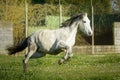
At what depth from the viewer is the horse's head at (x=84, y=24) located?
1379 centimetres

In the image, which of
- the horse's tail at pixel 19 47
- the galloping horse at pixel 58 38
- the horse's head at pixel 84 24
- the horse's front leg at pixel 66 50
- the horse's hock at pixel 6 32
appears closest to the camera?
the horse's front leg at pixel 66 50

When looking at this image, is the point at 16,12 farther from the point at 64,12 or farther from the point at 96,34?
the point at 96,34

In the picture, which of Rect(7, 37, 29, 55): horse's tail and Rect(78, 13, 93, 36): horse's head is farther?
Rect(7, 37, 29, 55): horse's tail

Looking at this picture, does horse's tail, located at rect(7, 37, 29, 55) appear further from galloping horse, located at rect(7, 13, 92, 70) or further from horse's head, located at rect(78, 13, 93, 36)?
horse's head, located at rect(78, 13, 93, 36)

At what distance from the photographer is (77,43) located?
26562 millimetres

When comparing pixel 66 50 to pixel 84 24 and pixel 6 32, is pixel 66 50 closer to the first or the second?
pixel 84 24

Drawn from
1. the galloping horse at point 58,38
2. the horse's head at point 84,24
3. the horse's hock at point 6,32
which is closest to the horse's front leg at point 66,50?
the galloping horse at point 58,38

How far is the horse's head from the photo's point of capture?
13.8m

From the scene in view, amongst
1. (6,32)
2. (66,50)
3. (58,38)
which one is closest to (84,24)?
(58,38)

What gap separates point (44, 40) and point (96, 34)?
→ 14049 millimetres

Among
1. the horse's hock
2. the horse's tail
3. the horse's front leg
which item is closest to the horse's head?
the horse's front leg

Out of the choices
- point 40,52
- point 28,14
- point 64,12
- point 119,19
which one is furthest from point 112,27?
point 40,52

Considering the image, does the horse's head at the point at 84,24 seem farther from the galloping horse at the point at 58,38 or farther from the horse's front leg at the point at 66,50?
the horse's front leg at the point at 66,50

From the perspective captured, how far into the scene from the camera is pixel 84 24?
13906mm
